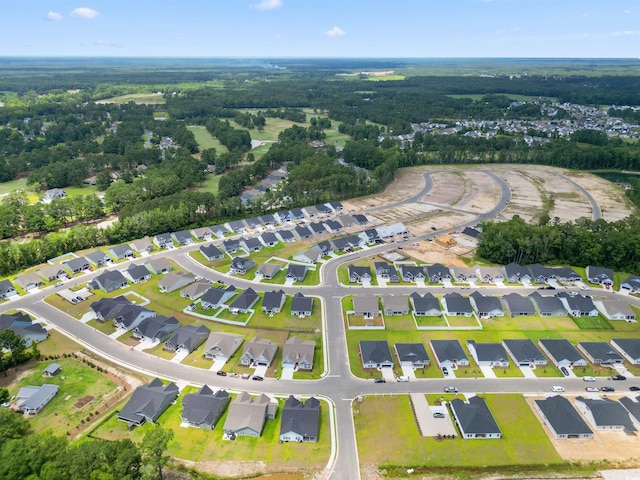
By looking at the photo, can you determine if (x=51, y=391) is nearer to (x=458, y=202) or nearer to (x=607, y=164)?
(x=458, y=202)

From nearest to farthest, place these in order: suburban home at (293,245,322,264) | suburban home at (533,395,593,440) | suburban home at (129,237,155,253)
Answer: suburban home at (533,395,593,440) → suburban home at (293,245,322,264) → suburban home at (129,237,155,253)

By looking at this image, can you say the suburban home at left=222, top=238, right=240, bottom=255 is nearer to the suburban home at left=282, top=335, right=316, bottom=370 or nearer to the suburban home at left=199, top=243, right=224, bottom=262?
the suburban home at left=199, top=243, right=224, bottom=262

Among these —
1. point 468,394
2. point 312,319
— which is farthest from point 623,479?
point 312,319

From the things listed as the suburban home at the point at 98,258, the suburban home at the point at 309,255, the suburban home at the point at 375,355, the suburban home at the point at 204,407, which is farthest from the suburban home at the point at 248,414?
the suburban home at the point at 98,258

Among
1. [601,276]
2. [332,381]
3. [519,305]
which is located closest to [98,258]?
[332,381]

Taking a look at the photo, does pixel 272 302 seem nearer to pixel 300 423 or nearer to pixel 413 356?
pixel 413 356

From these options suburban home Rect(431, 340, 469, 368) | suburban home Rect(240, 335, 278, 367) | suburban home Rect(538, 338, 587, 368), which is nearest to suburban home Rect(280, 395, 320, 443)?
suburban home Rect(240, 335, 278, 367)
